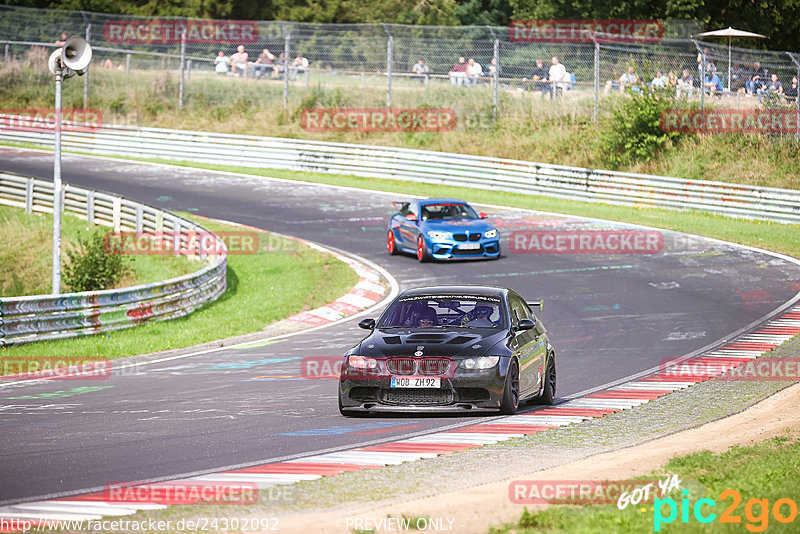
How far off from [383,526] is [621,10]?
45.8m

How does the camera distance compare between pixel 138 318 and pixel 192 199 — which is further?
pixel 192 199

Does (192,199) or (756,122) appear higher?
(756,122)

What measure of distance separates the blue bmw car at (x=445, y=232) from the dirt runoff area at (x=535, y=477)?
42.9 feet

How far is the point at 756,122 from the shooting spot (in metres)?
35.0

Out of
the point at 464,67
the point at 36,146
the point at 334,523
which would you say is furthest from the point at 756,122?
the point at 334,523

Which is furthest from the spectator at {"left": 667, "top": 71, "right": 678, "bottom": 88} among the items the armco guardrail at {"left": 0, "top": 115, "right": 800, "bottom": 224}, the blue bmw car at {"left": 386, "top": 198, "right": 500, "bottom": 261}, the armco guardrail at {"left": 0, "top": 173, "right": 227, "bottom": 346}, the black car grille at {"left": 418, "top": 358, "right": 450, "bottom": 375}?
the black car grille at {"left": 418, "top": 358, "right": 450, "bottom": 375}

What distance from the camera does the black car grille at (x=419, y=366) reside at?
10938mm

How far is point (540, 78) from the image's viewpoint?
126ft

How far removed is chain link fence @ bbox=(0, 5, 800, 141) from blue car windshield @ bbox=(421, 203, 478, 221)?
1226 cm

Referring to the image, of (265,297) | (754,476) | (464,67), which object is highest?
(464,67)

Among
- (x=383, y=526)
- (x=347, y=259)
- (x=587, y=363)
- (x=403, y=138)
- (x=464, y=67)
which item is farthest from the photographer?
(x=403, y=138)

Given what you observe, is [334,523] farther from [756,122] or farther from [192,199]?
[756,122]

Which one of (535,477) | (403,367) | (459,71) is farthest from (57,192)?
(459,71)

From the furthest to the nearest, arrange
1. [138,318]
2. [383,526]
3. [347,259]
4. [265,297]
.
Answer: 1. [347,259]
2. [265,297]
3. [138,318]
4. [383,526]
